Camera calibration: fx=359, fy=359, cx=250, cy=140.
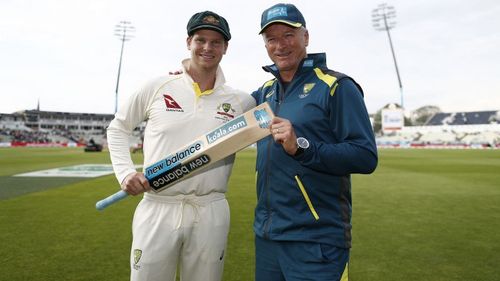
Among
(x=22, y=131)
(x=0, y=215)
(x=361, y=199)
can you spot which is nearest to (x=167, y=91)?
(x=0, y=215)

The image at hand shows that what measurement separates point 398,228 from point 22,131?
279 ft

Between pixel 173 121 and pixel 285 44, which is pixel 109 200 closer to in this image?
pixel 173 121

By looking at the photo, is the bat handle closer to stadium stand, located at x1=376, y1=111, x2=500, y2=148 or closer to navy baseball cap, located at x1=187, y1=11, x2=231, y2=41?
navy baseball cap, located at x1=187, y1=11, x2=231, y2=41

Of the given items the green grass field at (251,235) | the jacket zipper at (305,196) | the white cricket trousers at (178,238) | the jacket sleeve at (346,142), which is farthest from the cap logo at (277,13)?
the green grass field at (251,235)

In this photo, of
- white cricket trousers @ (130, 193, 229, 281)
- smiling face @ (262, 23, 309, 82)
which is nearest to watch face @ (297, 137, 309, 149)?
smiling face @ (262, 23, 309, 82)

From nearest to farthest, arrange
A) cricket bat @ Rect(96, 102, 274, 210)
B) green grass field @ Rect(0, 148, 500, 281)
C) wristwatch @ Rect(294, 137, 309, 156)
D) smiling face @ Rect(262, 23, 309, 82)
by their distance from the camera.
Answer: wristwatch @ Rect(294, 137, 309, 156)
cricket bat @ Rect(96, 102, 274, 210)
smiling face @ Rect(262, 23, 309, 82)
green grass field @ Rect(0, 148, 500, 281)

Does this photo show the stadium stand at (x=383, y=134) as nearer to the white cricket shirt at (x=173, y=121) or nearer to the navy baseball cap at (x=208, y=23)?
the white cricket shirt at (x=173, y=121)

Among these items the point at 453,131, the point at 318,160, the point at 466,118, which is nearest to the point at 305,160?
the point at 318,160

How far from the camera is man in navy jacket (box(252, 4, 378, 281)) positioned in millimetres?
2023

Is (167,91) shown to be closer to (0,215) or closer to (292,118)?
(292,118)

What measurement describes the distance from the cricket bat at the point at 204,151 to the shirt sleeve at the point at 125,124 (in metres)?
0.32

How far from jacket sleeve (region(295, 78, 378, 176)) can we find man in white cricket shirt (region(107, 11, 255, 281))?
0.83 metres

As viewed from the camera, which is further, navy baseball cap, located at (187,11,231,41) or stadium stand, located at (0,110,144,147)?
stadium stand, located at (0,110,144,147)

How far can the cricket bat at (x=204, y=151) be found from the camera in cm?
212
